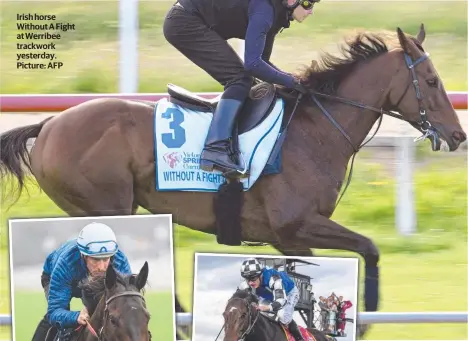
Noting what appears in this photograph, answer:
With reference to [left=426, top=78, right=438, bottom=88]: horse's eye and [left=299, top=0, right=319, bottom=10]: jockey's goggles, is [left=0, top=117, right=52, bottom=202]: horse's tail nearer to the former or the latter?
[left=299, top=0, right=319, bottom=10]: jockey's goggles

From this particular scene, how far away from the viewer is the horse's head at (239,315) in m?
4.43

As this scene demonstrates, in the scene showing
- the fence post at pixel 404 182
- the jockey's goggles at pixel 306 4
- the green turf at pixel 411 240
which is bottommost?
the green turf at pixel 411 240

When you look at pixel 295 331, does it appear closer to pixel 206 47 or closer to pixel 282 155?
pixel 282 155

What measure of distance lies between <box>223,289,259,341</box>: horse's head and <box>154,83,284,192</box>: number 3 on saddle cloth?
4.55 ft

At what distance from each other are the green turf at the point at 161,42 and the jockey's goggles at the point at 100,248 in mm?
6133

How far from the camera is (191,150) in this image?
582 cm

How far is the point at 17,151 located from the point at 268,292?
201cm

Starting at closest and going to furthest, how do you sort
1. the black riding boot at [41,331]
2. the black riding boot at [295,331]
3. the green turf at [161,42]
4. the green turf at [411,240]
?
the black riding boot at [41,331], the black riding boot at [295,331], the green turf at [411,240], the green turf at [161,42]

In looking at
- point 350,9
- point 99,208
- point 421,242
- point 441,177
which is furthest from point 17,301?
point 350,9

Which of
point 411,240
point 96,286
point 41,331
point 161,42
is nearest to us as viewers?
point 96,286

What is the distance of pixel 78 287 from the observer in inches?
176

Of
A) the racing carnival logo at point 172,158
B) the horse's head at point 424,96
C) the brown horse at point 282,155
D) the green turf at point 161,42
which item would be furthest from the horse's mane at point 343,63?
the green turf at point 161,42

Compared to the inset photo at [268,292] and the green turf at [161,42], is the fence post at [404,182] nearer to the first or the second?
the inset photo at [268,292]

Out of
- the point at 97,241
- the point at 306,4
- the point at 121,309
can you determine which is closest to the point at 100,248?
the point at 97,241
